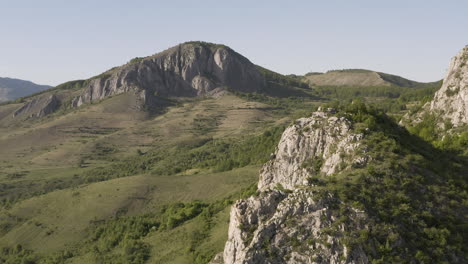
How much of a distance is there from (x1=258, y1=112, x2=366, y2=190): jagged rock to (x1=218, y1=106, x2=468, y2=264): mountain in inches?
10.5


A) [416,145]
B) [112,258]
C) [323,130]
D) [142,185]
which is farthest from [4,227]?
[416,145]

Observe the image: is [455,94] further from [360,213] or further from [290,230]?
[290,230]

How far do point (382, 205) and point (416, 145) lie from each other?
26927mm

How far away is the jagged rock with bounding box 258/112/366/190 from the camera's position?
65000 mm

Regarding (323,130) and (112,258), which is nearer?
(323,130)

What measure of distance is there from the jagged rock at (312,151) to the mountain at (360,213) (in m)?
0.27

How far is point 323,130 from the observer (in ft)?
233

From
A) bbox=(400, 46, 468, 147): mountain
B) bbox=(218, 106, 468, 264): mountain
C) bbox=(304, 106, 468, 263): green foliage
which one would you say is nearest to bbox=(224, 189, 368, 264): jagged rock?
bbox=(218, 106, 468, 264): mountain

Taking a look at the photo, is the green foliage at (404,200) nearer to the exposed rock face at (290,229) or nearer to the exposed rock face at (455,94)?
the exposed rock face at (290,229)

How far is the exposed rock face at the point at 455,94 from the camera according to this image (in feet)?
357

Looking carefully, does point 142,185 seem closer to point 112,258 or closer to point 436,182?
point 112,258

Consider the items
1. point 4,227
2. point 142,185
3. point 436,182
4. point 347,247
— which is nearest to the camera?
point 347,247

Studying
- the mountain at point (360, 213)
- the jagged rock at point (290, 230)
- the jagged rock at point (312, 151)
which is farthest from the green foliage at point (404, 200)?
the jagged rock at point (312, 151)

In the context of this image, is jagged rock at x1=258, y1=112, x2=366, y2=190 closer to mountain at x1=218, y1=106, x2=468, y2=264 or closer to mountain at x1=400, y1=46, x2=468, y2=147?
mountain at x1=218, y1=106, x2=468, y2=264
